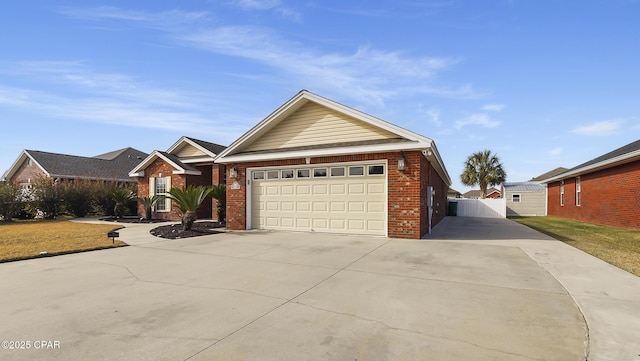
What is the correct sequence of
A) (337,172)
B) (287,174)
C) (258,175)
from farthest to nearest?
(258,175) → (287,174) → (337,172)

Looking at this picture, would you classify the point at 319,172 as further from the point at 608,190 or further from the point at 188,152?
the point at 608,190

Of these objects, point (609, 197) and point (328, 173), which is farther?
point (609, 197)

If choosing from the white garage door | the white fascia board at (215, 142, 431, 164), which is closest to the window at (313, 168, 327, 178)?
the white garage door

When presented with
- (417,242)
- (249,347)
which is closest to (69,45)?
(249,347)

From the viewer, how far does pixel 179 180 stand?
18062 millimetres

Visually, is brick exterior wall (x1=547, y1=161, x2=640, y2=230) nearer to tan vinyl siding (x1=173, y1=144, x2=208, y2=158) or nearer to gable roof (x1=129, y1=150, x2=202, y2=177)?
tan vinyl siding (x1=173, y1=144, x2=208, y2=158)

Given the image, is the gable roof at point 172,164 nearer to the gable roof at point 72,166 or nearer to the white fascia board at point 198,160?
the white fascia board at point 198,160

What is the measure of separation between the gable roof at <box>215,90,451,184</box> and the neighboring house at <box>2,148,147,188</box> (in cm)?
1866

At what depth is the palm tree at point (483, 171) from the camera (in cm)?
3369

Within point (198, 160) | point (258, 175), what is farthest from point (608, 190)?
point (198, 160)

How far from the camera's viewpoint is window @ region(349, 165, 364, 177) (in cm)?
1105

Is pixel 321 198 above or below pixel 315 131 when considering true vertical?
below

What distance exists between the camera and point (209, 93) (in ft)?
42.9

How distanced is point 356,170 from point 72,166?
27.5m
